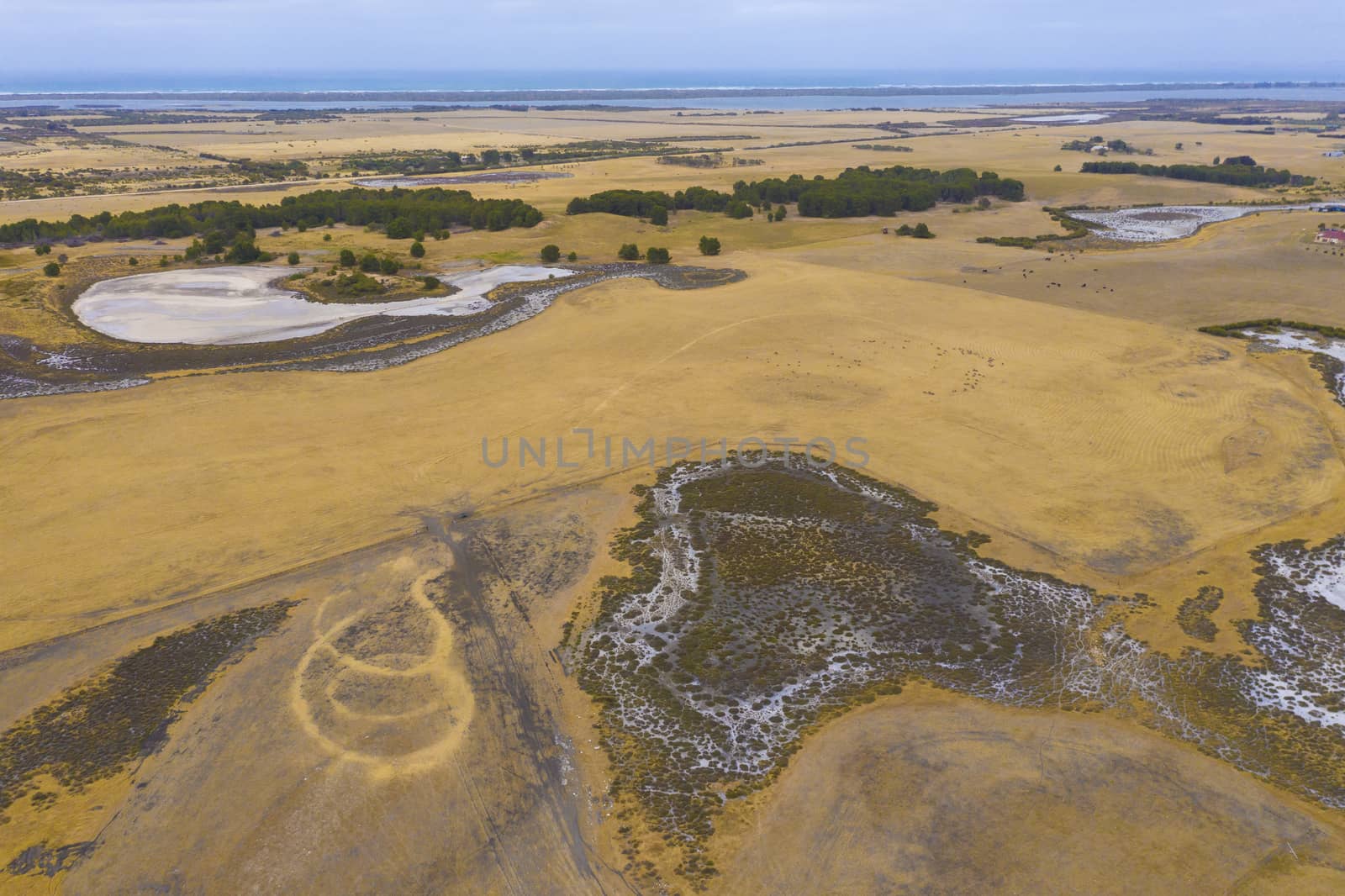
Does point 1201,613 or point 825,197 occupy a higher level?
point 825,197

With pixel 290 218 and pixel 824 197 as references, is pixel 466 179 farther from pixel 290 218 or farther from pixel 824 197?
pixel 824 197

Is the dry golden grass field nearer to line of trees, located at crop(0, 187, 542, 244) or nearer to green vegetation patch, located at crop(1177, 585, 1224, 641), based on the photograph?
green vegetation patch, located at crop(1177, 585, 1224, 641)

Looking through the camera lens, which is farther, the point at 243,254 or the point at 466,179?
the point at 466,179

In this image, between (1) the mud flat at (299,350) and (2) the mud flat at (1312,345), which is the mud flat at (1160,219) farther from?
(1) the mud flat at (299,350)

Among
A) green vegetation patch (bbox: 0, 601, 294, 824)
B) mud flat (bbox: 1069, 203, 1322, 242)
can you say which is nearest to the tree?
green vegetation patch (bbox: 0, 601, 294, 824)

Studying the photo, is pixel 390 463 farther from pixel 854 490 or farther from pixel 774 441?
pixel 854 490

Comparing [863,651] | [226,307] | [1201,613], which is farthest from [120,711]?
[226,307]
